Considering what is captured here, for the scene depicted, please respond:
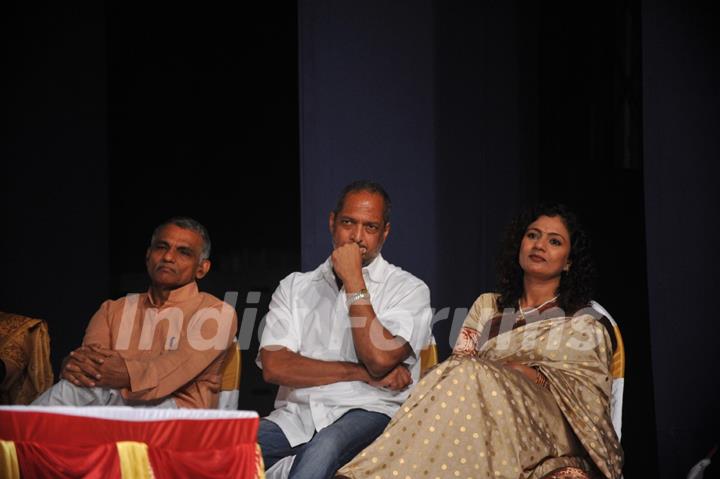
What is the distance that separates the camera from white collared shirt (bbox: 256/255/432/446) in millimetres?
3232

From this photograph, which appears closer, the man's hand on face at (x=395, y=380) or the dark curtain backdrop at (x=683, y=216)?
the man's hand on face at (x=395, y=380)

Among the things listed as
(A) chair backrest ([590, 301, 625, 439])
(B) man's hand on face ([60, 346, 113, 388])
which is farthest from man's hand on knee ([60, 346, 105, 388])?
(A) chair backrest ([590, 301, 625, 439])

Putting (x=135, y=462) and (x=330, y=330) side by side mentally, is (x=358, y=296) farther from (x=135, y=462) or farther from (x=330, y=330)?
(x=135, y=462)

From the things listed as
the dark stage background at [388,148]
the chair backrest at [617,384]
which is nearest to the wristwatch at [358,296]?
the chair backrest at [617,384]

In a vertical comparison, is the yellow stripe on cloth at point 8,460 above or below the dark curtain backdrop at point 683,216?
below

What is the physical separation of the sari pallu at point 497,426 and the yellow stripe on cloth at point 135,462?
70 centimetres

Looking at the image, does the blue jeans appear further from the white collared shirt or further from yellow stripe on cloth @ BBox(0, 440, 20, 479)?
yellow stripe on cloth @ BBox(0, 440, 20, 479)

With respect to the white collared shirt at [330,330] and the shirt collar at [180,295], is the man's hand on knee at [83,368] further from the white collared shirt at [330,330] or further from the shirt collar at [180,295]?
the white collared shirt at [330,330]

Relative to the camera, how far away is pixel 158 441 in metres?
2.34

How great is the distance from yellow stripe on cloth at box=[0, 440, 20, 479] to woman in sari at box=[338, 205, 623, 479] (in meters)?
0.91

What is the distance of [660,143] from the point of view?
3.44 m

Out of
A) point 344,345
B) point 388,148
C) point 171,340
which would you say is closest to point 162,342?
point 171,340

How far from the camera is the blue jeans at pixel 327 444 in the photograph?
292cm

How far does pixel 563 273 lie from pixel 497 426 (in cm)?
79
